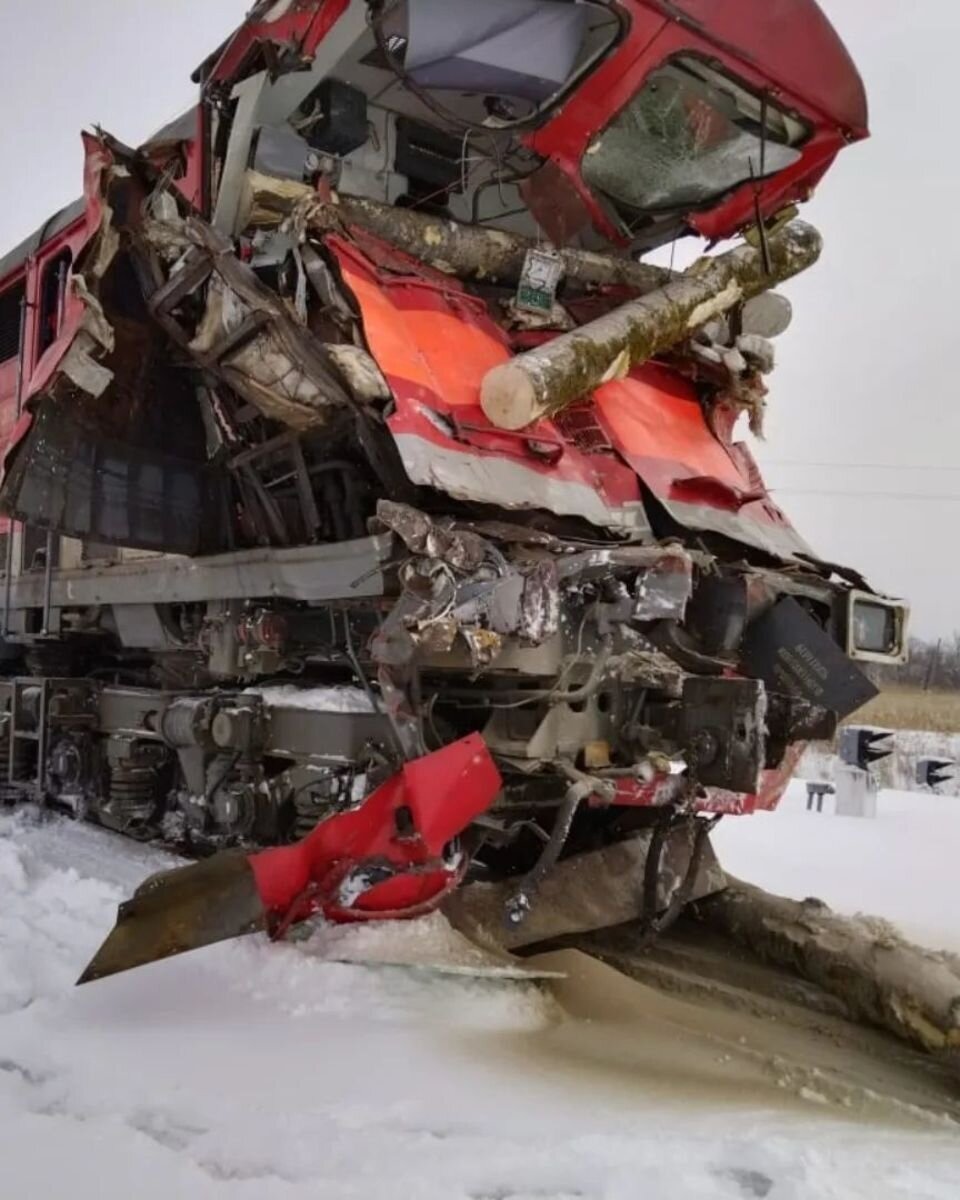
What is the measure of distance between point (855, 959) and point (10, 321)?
5.98m

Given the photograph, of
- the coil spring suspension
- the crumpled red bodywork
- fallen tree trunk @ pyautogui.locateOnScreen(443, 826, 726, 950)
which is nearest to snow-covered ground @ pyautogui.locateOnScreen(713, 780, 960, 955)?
fallen tree trunk @ pyautogui.locateOnScreen(443, 826, 726, 950)

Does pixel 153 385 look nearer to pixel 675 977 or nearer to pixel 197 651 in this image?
pixel 197 651

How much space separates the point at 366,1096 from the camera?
2619mm

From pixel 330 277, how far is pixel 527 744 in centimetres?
181

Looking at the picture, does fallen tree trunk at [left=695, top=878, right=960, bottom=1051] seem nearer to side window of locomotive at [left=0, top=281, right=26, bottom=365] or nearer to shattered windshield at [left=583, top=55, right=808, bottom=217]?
shattered windshield at [left=583, top=55, right=808, bottom=217]

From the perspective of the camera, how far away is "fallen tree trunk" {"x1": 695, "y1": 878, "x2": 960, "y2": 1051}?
3537 millimetres

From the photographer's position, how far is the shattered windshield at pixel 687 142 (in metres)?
4.39

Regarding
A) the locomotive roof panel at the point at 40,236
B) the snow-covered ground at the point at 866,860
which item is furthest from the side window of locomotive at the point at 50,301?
the snow-covered ground at the point at 866,860

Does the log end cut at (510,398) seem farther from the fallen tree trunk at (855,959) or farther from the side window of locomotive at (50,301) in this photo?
the side window of locomotive at (50,301)

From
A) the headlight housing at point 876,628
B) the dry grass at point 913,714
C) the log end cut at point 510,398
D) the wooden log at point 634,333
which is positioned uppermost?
the wooden log at point 634,333

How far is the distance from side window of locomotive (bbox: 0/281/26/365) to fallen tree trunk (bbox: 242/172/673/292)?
3.09 m

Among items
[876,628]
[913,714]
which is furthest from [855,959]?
[913,714]

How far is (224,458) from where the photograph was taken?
4.65 metres

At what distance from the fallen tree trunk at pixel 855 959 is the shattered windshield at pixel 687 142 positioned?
10.3 ft
